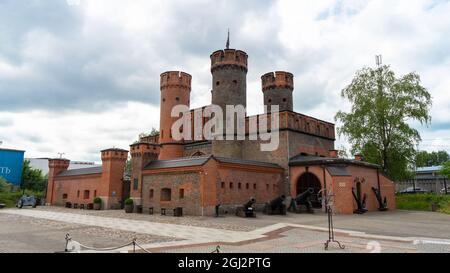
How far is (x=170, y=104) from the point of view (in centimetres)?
3653

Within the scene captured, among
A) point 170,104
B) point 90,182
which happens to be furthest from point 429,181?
point 90,182

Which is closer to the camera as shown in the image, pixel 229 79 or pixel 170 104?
pixel 229 79

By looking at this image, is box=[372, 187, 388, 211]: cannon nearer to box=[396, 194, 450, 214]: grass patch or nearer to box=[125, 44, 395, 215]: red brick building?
box=[125, 44, 395, 215]: red brick building

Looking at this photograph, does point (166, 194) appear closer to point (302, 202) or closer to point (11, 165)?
point (302, 202)

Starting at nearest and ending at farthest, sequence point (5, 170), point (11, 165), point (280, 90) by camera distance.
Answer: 1. point (280, 90)
2. point (5, 170)
3. point (11, 165)

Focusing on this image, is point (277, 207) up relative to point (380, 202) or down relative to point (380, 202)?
down

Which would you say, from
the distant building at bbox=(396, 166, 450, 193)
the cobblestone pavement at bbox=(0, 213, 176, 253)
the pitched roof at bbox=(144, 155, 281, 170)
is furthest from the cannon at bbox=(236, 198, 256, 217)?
the distant building at bbox=(396, 166, 450, 193)

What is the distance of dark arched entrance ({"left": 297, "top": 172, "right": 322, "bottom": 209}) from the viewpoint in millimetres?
27875

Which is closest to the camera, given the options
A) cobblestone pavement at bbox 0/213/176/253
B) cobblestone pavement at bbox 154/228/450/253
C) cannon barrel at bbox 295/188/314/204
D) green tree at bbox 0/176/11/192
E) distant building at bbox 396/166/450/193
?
cobblestone pavement at bbox 154/228/450/253

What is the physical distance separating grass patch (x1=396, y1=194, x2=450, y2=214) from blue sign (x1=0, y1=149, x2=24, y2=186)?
1802 inches

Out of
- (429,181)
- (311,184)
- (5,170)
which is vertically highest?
(5,170)

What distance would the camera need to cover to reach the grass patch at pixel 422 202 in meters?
30.3

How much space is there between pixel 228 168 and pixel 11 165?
3213 centimetres

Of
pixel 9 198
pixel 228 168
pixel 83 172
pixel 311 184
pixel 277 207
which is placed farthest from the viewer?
pixel 9 198
